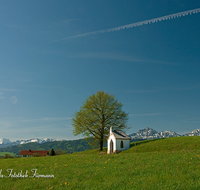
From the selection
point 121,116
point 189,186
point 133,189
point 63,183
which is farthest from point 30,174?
point 121,116

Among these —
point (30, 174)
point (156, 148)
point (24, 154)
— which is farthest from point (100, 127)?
point (24, 154)

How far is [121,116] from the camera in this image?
4900cm

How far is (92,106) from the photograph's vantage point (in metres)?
48.1

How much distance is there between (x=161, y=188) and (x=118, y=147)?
113ft

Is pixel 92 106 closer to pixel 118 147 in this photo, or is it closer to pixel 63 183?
pixel 118 147

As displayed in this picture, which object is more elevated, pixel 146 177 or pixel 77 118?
pixel 77 118

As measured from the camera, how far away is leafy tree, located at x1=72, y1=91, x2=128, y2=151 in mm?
47844

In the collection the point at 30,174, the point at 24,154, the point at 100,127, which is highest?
the point at 100,127

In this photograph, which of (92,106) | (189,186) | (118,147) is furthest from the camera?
(92,106)

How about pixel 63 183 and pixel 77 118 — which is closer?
pixel 63 183

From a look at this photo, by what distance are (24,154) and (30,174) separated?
13447cm

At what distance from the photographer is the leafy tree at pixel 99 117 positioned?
47.8m

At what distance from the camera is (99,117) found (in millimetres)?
48188

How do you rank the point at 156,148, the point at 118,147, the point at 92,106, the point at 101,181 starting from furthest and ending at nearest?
1. the point at 92,106
2. the point at 118,147
3. the point at 156,148
4. the point at 101,181
